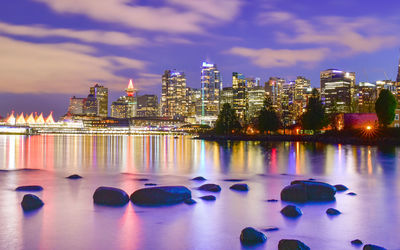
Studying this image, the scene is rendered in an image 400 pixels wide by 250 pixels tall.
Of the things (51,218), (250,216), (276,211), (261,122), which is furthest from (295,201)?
(261,122)

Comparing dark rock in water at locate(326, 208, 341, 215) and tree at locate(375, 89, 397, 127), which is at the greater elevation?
tree at locate(375, 89, 397, 127)

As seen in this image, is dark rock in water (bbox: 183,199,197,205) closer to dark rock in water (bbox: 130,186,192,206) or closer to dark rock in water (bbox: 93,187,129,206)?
dark rock in water (bbox: 130,186,192,206)

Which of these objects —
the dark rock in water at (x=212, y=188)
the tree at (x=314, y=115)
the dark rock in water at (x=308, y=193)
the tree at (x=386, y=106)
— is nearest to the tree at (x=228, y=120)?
the tree at (x=314, y=115)

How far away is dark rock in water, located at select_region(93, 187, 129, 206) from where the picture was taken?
19902mm

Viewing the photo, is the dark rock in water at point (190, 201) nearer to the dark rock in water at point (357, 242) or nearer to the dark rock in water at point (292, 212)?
the dark rock in water at point (292, 212)

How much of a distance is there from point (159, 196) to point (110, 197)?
2592 millimetres

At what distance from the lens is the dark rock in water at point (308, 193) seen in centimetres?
2045

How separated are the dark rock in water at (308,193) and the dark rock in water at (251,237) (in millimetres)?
6879

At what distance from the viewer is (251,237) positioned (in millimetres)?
13844

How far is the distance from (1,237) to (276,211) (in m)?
11.3

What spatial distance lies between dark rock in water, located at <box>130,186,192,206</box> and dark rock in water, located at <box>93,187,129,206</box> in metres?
0.54

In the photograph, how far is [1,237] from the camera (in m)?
14.5

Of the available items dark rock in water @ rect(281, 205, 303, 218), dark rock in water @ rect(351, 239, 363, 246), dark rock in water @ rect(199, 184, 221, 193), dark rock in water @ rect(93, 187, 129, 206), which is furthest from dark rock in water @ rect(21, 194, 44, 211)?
dark rock in water @ rect(351, 239, 363, 246)

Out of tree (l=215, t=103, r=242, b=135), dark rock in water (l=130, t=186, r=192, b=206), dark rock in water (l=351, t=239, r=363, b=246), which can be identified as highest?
tree (l=215, t=103, r=242, b=135)
